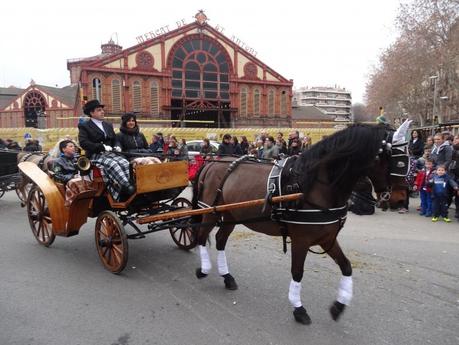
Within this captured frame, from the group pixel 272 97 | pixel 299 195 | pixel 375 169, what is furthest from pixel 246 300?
pixel 272 97

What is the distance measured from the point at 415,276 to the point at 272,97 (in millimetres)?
31761

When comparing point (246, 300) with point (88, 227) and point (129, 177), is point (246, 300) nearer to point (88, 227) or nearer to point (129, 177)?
point (129, 177)

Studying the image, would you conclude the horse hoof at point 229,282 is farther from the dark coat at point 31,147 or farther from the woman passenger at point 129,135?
the dark coat at point 31,147

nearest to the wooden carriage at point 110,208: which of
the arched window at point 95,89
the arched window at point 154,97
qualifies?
the arched window at point 95,89

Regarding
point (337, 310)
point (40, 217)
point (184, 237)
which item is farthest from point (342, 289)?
point (40, 217)

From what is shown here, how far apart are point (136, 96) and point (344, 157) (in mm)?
29242

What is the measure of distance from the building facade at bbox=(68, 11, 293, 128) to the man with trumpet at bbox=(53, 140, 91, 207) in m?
22.4

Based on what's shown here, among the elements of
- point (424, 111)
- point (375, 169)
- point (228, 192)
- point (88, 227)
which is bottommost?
point (88, 227)

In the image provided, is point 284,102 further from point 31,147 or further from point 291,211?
point 291,211

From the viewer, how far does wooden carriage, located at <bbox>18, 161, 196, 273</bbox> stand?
4.59m

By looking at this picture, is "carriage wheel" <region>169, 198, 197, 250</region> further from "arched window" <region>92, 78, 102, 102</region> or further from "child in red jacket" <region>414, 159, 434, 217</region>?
"arched window" <region>92, 78, 102, 102</region>

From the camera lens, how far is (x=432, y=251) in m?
5.50

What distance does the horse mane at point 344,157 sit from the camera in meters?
3.18

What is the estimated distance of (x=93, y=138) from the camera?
16.7 ft
